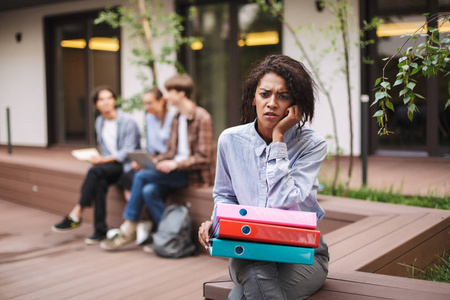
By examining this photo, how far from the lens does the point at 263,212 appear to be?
1.81m

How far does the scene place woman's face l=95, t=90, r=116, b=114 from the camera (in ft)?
16.4

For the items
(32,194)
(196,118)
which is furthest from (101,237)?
(32,194)

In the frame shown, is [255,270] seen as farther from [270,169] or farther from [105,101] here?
[105,101]

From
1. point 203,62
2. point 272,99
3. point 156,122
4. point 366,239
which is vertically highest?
point 203,62

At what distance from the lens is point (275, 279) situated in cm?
186

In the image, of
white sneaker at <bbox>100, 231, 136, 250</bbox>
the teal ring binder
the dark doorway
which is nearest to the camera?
the teal ring binder

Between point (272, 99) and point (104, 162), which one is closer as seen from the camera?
point (272, 99)

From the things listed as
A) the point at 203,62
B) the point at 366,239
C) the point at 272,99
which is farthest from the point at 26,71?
the point at 272,99

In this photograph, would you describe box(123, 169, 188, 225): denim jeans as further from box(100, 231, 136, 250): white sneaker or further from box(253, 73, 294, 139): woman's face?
box(253, 73, 294, 139): woman's face

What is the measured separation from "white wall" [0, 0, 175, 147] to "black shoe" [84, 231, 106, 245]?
5.91m

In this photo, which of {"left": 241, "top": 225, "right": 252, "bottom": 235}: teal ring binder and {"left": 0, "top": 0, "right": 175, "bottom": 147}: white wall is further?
{"left": 0, "top": 0, "right": 175, "bottom": 147}: white wall

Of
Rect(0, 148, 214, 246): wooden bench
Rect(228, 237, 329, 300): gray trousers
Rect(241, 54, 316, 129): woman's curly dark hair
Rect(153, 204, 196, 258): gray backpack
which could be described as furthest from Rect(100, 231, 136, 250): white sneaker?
Rect(241, 54, 316, 129): woman's curly dark hair

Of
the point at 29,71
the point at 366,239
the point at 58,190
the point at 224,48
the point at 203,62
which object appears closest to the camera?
the point at 366,239

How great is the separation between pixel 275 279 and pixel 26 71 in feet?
32.2
